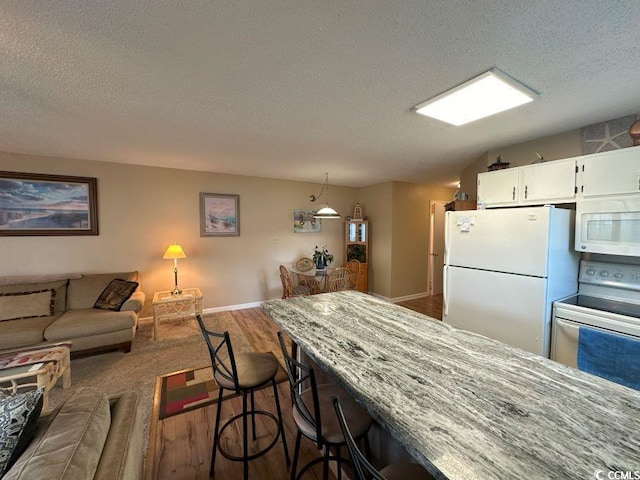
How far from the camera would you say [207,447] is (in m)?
1.79

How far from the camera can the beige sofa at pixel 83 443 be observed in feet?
2.53

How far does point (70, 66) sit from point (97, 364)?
2822 mm

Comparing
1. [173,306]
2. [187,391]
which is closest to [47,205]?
[173,306]

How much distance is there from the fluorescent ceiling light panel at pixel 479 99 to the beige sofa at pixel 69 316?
149 inches

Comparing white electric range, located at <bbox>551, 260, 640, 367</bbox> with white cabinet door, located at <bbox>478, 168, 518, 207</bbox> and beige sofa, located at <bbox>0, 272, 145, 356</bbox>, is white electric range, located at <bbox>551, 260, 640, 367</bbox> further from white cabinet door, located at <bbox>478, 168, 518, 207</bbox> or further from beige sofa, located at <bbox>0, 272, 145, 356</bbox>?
beige sofa, located at <bbox>0, 272, 145, 356</bbox>

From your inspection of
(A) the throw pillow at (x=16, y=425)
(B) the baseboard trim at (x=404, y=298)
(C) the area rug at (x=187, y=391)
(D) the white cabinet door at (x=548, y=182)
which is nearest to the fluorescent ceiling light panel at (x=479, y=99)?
(D) the white cabinet door at (x=548, y=182)

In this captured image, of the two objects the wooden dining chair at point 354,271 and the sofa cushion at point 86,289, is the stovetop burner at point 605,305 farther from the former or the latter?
the sofa cushion at point 86,289

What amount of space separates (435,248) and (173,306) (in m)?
5.12

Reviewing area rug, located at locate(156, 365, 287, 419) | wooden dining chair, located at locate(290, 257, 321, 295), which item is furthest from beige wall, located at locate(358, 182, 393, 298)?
area rug, located at locate(156, 365, 287, 419)

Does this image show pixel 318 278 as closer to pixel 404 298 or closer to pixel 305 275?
pixel 305 275

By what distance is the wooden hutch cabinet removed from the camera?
5.51 meters

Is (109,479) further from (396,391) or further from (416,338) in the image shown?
(416,338)

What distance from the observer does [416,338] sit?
1.39 m

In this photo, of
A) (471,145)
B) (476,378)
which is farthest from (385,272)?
(476,378)
